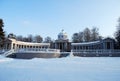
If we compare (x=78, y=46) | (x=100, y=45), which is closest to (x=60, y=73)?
(x=100, y=45)

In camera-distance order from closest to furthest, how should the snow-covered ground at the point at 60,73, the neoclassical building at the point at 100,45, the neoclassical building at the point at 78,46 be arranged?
A: the snow-covered ground at the point at 60,73 < the neoclassical building at the point at 78,46 < the neoclassical building at the point at 100,45

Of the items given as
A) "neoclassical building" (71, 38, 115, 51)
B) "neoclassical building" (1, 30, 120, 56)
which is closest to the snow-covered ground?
"neoclassical building" (1, 30, 120, 56)

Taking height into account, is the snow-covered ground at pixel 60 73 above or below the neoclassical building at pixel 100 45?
below

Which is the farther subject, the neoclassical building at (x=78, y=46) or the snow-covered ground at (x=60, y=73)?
the neoclassical building at (x=78, y=46)

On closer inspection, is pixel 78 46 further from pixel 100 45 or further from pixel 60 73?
pixel 60 73

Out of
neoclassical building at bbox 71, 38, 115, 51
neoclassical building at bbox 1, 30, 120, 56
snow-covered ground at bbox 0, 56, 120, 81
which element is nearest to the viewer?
snow-covered ground at bbox 0, 56, 120, 81

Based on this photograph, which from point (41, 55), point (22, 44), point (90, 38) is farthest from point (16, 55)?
point (90, 38)

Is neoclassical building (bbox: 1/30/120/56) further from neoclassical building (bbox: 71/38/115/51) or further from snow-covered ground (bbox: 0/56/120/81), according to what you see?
snow-covered ground (bbox: 0/56/120/81)

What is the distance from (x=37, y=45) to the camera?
153 feet

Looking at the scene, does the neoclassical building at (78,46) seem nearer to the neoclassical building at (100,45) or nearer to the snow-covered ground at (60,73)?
the neoclassical building at (100,45)

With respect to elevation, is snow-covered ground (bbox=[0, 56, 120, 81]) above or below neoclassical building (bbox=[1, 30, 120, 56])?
below

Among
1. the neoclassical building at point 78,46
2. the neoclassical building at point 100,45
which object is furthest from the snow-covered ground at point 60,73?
the neoclassical building at point 100,45

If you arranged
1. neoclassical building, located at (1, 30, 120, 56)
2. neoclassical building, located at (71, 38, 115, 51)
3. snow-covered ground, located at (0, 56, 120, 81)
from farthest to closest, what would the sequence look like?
1. neoclassical building, located at (71, 38, 115, 51)
2. neoclassical building, located at (1, 30, 120, 56)
3. snow-covered ground, located at (0, 56, 120, 81)

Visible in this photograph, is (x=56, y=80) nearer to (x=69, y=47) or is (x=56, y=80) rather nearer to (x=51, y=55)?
(x=51, y=55)
